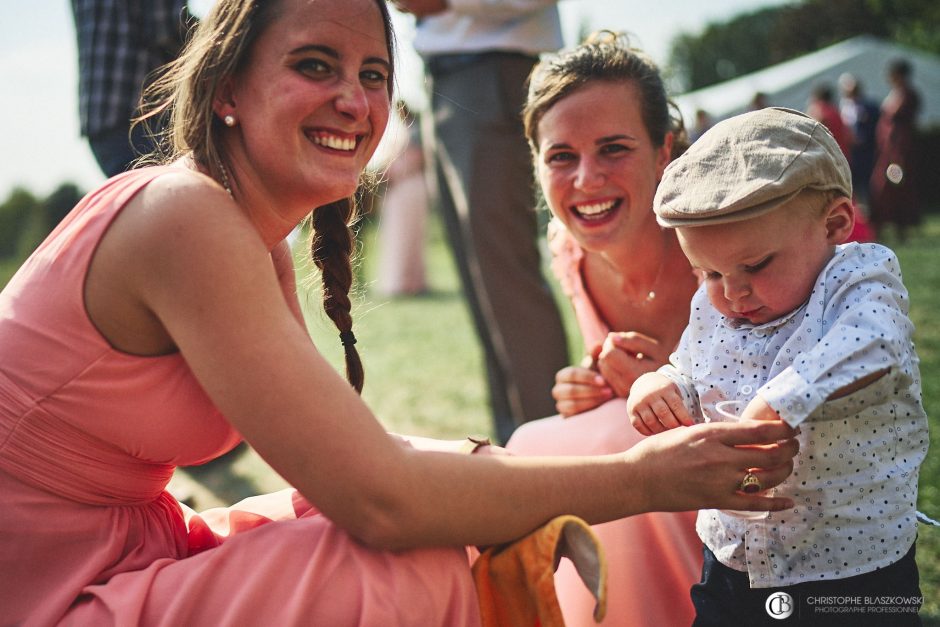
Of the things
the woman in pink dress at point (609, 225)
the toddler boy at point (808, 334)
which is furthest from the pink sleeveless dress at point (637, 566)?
the toddler boy at point (808, 334)

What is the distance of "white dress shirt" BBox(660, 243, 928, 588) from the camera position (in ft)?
4.65

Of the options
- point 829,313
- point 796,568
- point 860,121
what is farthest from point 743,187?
point 860,121

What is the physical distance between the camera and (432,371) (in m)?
6.28

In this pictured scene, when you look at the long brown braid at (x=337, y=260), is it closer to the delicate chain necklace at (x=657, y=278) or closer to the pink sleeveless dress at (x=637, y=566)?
the pink sleeveless dress at (x=637, y=566)

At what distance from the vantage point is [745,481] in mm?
1530

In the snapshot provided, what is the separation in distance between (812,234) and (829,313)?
0.15 m

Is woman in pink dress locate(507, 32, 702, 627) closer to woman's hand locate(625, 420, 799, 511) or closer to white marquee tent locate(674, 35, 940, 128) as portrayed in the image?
woman's hand locate(625, 420, 799, 511)

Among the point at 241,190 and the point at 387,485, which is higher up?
the point at 241,190

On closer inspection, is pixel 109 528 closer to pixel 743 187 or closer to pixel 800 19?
pixel 743 187

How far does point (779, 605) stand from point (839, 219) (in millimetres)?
758

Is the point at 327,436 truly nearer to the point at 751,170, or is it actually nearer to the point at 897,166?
the point at 751,170

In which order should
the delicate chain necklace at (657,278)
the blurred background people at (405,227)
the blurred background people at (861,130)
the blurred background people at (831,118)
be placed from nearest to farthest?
the delicate chain necklace at (657,278) < the blurred background people at (405,227) < the blurred background people at (831,118) < the blurred background people at (861,130)

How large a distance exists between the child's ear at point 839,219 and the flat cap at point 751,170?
0.02m

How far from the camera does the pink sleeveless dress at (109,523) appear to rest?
4.82 feet
